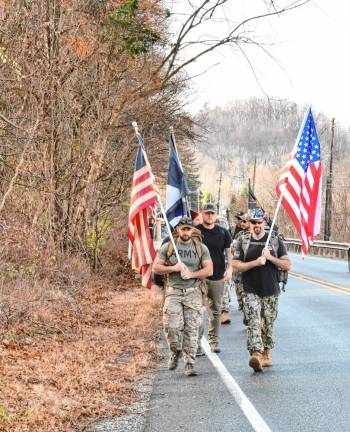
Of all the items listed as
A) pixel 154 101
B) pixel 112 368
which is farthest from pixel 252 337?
pixel 154 101

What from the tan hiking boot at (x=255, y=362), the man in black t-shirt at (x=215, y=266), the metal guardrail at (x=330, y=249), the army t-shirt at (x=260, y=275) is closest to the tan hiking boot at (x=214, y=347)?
the man in black t-shirt at (x=215, y=266)

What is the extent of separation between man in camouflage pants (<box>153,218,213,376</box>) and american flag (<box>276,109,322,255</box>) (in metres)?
1.38

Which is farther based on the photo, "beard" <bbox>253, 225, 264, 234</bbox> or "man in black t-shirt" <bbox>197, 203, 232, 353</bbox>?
"man in black t-shirt" <bbox>197, 203, 232, 353</bbox>

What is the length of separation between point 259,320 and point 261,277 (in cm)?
51

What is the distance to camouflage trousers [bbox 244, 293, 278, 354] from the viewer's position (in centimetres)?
946

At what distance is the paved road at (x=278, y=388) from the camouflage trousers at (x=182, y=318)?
37cm

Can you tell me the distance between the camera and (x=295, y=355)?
1039cm

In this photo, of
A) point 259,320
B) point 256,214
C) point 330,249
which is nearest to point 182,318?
point 259,320

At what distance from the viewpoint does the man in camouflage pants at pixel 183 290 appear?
933cm

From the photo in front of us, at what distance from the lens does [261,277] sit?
9664 millimetres

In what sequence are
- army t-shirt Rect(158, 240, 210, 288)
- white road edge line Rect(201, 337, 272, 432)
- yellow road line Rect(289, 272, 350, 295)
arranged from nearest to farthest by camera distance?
white road edge line Rect(201, 337, 272, 432), army t-shirt Rect(158, 240, 210, 288), yellow road line Rect(289, 272, 350, 295)

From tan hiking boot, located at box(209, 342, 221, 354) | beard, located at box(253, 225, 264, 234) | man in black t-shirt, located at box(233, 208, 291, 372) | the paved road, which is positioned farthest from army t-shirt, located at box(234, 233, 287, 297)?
tan hiking boot, located at box(209, 342, 221, 354)

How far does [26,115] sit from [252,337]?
281 inches

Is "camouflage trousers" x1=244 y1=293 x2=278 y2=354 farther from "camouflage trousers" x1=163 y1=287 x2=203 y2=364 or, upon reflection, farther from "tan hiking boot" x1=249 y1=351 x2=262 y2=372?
"camouflage trousers" x1=163 y1=287 x2=203 y2=364
